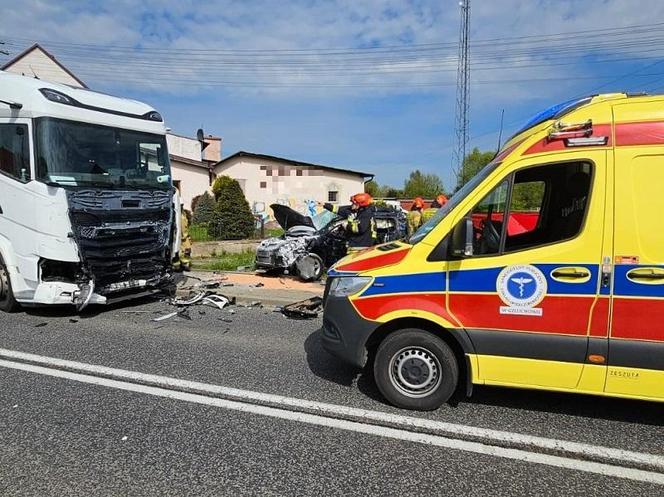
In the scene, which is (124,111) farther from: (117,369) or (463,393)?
(463,393)

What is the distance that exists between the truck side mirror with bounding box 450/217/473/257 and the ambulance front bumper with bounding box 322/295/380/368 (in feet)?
2.84

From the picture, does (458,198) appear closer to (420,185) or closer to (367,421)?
(367,421)

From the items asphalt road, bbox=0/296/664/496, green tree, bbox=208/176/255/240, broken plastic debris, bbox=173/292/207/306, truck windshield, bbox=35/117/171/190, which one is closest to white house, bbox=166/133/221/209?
green tree, bbox=208/176/255/240

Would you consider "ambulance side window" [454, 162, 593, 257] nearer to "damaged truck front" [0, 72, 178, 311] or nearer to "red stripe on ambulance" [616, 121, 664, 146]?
"red stripe on ambulance" [616, 121, 664, 146]

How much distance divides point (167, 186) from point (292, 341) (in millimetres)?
3996

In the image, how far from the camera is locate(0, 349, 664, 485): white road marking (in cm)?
316

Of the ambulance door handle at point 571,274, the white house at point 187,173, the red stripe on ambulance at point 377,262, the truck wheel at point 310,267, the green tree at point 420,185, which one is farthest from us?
the green tree at point 420,185

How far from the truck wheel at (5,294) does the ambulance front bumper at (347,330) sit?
18.2 feet

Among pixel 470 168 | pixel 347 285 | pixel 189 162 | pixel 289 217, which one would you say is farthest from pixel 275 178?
pixel 347 285

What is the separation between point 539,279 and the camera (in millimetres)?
3506

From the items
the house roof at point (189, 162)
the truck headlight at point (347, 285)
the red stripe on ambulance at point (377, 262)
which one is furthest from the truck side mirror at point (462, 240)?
the house roof at point (189, 162)

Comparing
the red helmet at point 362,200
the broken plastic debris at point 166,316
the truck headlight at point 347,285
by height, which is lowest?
the broken plastic debris at point 166,316

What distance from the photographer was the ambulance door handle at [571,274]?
11.2 ft

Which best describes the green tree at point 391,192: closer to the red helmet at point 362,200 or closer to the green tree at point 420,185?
the green tree at point 420,185
